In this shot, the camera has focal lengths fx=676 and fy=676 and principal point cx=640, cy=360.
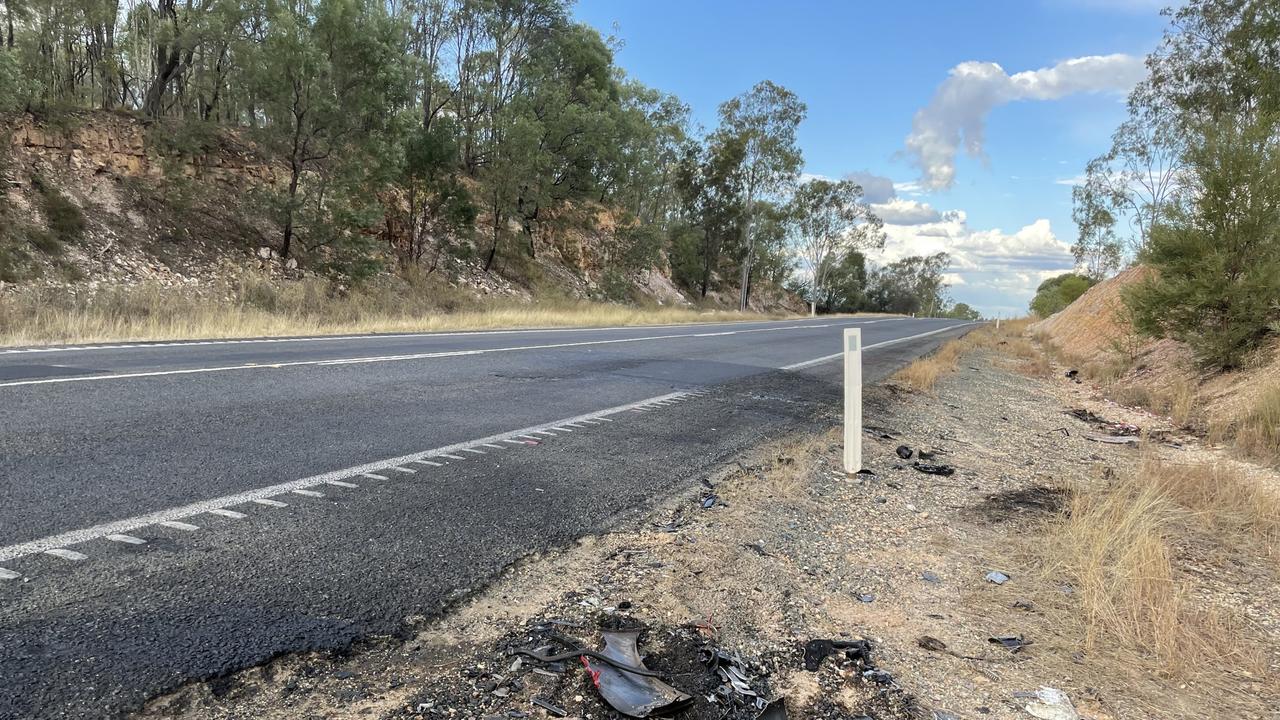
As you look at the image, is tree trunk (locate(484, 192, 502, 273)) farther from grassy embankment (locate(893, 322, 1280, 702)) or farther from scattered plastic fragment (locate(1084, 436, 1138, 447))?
grassy embankment (locate(893, 322, 1280, 702))

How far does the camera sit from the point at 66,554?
2709mm

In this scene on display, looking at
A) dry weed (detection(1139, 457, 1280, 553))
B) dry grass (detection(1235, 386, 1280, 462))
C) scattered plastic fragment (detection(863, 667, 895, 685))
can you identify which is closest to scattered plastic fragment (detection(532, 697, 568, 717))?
scattered plastic fragment (detection(863, 667, 895, 685))

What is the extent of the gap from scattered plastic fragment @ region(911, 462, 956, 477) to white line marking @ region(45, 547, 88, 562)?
542 centimetres

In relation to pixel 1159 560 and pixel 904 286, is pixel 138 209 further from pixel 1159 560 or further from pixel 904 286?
pixel 904 286

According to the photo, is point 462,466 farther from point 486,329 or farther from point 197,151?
point 197,151

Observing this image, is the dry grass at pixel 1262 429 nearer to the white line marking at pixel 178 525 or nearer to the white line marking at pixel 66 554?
the white line marking at pixel 178 525

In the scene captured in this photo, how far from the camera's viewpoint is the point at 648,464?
4.99 metres

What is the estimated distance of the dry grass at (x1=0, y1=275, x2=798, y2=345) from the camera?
421 inches

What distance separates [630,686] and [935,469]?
4.28m

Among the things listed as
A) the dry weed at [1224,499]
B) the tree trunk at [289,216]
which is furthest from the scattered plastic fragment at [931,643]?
the tree trunk at [289,216]

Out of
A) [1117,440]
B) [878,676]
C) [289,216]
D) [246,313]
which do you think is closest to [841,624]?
[878,676]

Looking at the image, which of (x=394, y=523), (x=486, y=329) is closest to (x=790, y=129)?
(x=486, y=329)

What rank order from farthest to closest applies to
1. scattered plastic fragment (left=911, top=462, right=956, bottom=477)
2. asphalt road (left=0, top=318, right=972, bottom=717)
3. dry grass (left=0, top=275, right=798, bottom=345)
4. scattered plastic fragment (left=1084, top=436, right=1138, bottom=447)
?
dry grass (left=0, top=275, right=798, bottom=345), scattered plastic fragment (left=1084, top=436, right=1138, bottom=447), scattered plastic fragment (left=911, top=462, right=956, bottom=477), asphalt road (left=0, top=318, right=972, bottom=717)

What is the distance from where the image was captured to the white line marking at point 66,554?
106 inches
